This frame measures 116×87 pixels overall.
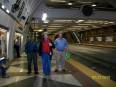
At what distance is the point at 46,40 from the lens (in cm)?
1241

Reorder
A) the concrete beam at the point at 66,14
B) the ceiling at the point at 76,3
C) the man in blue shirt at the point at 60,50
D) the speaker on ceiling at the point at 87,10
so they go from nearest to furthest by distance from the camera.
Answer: the man in blue shirt at the point at 60,50 < the ceiling at the point at 76,3 < the speaker on ceiling at the point at 87,10 < the concrete beam at the point at 66,14

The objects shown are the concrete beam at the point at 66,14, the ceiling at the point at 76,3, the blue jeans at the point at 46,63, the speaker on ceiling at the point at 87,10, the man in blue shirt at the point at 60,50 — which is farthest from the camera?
the concrete beam at the point at 66,14

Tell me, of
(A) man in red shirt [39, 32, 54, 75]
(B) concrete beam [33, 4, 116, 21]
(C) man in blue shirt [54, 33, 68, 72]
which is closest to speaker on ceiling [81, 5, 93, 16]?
Result: (B) concrete beam [33, 4, 116, 21]

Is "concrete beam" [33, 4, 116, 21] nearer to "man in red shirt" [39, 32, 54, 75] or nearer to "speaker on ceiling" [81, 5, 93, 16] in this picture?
"speaker on ceiling" [81, 5, 93, 16]

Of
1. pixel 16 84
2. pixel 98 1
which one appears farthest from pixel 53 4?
pixel 16 84

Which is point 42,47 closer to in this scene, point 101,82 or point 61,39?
point 61,39

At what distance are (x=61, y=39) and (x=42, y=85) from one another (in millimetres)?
4148

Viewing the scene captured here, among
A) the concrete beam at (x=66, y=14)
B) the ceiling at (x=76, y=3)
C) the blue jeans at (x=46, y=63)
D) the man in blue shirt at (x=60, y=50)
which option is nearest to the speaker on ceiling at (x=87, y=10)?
the ceiling at (x=76, y=3)

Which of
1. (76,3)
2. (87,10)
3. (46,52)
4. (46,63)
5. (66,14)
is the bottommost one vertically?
(46,63)

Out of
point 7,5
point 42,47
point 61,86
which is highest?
point 7,5

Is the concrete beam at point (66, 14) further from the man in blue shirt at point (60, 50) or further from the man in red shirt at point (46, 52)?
the man in red shirt at point (46, 52)

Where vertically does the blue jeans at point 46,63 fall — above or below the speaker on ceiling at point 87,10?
below

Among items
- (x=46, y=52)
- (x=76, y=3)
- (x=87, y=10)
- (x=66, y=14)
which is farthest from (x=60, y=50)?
(x=66, y=14)

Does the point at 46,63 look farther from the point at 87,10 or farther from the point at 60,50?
the point at 87,10
